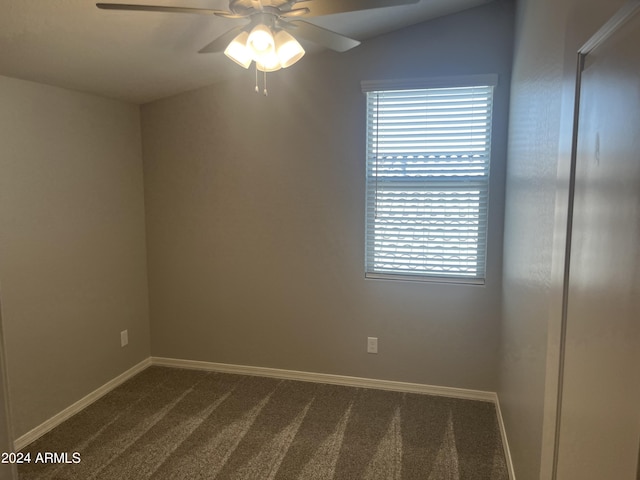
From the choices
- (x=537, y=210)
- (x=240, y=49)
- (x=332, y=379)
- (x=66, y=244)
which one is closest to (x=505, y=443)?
(x=332, y=379)

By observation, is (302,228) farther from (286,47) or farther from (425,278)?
(286,47)

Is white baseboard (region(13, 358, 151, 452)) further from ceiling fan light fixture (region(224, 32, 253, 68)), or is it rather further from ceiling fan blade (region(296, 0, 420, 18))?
ceiling fan blade (region(296, 0, 420, 18))

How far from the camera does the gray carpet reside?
235 cm

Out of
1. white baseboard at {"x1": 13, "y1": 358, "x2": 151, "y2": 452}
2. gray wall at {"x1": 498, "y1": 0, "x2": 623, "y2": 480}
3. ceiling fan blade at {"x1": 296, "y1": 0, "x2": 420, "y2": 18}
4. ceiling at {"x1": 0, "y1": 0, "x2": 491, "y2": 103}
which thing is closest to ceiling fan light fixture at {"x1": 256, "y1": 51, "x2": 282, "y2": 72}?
ceiling fan blade at {"x1": 296, "y1": 0, "x2": 420, "y2": 18}

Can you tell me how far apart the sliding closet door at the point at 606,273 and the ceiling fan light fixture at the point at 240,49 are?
1232 mm

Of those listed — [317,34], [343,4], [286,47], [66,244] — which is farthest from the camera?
[66,244]

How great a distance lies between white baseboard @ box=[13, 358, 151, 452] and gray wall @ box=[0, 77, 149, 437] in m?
0.04

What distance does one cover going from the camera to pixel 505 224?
9.34 ft

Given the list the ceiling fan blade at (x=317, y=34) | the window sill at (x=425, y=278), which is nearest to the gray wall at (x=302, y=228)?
the window sill at (x=425, y=278)

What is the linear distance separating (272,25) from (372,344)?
232 centimetres

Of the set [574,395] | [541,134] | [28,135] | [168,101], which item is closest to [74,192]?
[28,135]

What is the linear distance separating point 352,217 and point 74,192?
189 centimetres

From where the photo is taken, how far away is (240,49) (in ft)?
5.97

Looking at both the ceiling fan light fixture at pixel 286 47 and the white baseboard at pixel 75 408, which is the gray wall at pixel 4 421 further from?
the ceiling fan light fixture at pixel 286 47
